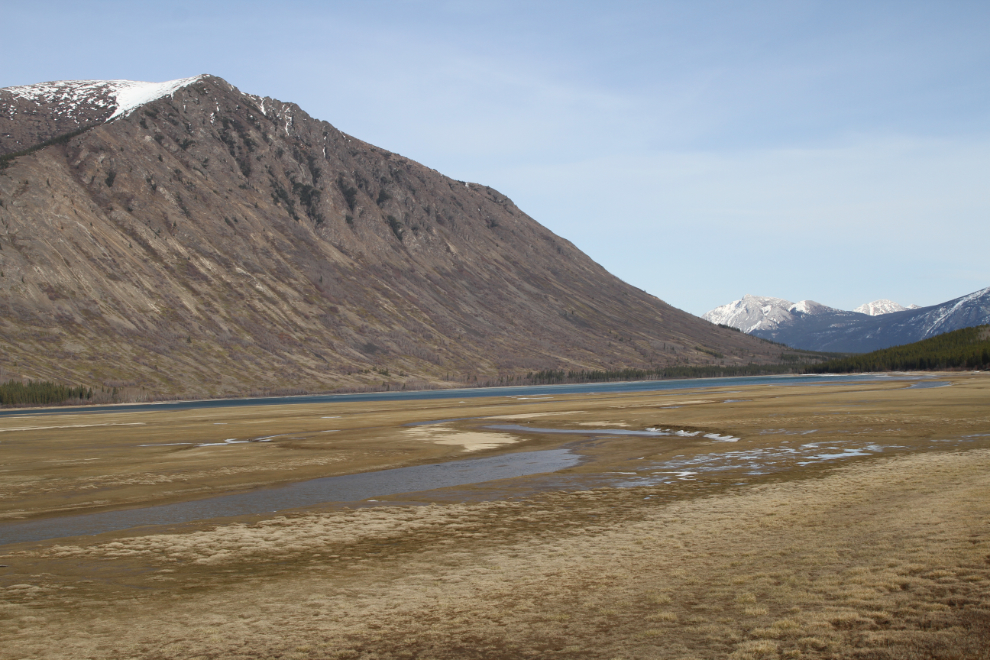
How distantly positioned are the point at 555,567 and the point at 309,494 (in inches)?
717

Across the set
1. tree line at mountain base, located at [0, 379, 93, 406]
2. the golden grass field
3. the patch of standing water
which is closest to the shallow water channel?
the golden grass field

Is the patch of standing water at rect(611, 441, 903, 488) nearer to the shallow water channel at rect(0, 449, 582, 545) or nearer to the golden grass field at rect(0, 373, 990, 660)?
the golden grass field at rect(0, 373, 990, 660)

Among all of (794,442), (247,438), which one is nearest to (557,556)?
(794,442)

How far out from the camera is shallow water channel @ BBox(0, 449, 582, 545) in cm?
2805

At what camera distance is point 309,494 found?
1362 inches

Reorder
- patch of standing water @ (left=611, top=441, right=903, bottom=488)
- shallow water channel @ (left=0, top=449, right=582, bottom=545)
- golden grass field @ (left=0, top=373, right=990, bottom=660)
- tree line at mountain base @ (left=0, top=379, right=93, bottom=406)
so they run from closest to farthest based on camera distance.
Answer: golden grass field @ (left=0, top=373, right=990, bottom=660), shallow water channel @ (left=0, top=449, right=582, bottom=545), patch of standing water @ (left=611, top=441, right=903, bottom=488), tree line at mountain base @ (left=0, top=379, right=93, bottom=406)

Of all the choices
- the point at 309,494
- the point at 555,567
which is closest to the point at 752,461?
the point at 309,494

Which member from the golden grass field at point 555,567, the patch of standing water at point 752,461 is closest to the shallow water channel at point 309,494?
the golden grass field at point 555,567

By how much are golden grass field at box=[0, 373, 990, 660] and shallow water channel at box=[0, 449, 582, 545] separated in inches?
76.1

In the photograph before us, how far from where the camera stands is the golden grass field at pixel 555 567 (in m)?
14.1

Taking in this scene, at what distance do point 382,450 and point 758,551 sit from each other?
36.2 m

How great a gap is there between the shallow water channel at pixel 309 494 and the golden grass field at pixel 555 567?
1.93 m

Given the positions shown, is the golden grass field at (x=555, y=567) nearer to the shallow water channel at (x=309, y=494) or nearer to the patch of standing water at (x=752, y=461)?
the patch of standing water at (x=752, y=461)

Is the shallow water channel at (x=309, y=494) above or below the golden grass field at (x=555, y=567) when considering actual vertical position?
below
